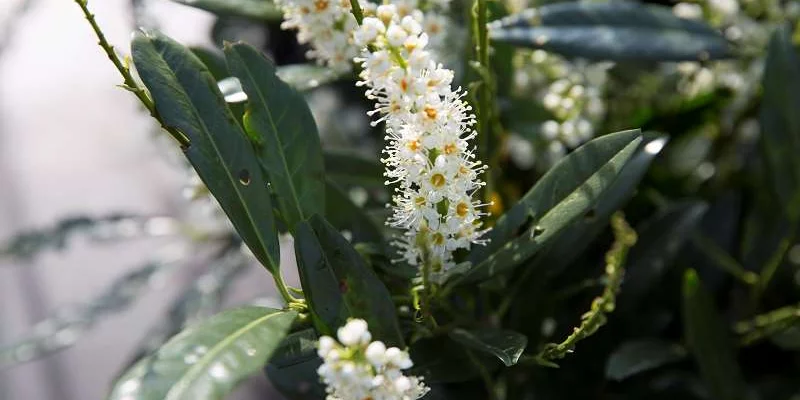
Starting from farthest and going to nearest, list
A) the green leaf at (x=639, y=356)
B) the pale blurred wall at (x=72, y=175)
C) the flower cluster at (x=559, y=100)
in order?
the pale blurred wall at (x=72, y=175) → the flower cluster at (x=559, y=100) → the green leaf at (x=639, y=356)

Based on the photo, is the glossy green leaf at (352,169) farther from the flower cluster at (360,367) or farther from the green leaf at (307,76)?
the flower cluster at (360,367)

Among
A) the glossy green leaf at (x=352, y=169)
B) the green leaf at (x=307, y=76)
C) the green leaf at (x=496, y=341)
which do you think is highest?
the green leaf at (x=307, y=76)

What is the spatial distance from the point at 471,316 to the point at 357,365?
0.20 metres

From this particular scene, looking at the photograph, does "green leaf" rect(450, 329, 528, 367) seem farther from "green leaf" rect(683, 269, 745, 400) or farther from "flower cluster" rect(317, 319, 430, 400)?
"green leaf" rect(683, 269, 745, 400)

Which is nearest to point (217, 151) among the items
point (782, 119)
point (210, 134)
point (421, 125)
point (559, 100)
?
point (210, 134)

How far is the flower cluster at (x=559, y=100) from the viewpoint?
706 mm

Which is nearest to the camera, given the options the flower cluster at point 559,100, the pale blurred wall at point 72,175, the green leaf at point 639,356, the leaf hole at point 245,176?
the leaf hole at point 245,176

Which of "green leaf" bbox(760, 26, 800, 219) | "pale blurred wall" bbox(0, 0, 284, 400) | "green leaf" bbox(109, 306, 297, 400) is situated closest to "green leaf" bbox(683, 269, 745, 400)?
"green leaf" bbox(760, 26, 800, 219)

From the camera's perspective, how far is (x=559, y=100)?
2.32 ft

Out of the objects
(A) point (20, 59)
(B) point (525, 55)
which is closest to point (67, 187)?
(A) point (20, 59)

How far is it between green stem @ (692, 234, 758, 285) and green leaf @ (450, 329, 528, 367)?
310 mm

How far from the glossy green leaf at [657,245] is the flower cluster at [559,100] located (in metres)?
0.09

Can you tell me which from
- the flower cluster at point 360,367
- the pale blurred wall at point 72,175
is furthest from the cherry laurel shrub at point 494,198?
the pale blurred wall at point 72,175

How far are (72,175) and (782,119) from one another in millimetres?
1254
